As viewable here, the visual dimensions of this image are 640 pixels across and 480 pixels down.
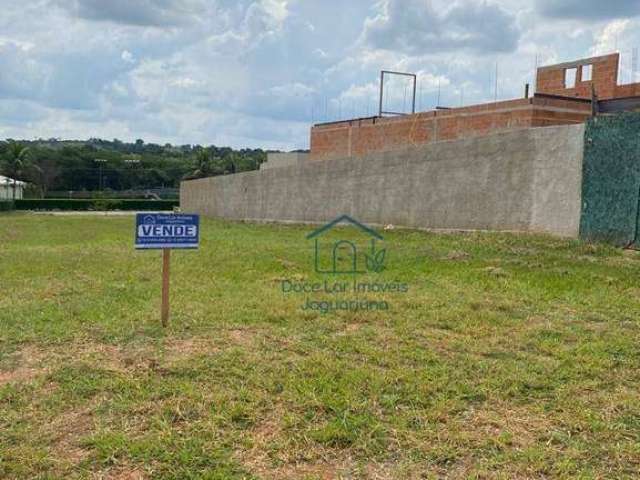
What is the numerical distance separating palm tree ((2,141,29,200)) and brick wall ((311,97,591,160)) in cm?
3985

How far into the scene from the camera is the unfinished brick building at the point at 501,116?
16906mm

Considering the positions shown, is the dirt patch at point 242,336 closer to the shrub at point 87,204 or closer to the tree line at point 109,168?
the shrub at point 87,204

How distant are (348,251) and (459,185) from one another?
361cm

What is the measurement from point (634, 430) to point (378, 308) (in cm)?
311

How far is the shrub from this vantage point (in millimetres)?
47094

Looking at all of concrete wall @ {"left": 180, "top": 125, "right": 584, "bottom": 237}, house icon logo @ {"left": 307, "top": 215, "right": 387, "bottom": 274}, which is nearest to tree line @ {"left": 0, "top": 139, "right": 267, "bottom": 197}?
concrete wall @ {"left": 180, "top": 125, "right": 584, "bottom": 237}

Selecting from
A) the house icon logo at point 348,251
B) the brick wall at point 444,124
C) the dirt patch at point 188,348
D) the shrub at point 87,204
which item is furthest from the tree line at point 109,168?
the dirt patch at point 188,348

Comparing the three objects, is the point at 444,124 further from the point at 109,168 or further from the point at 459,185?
the point at 109,168

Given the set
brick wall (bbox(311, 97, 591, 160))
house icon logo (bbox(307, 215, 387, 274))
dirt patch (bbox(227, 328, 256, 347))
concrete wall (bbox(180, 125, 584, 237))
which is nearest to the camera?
dirt patch (bbox(227, 328, 256, 347))

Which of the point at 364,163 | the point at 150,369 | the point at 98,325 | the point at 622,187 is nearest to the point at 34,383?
the point at 150,369

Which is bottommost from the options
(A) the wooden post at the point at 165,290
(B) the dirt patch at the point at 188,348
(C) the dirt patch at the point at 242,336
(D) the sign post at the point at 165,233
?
(B) the dirt patch at the point at 188,348

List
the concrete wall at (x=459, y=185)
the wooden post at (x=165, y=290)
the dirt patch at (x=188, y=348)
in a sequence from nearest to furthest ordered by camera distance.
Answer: the dirt patch at (x=188, y=348) < the wooden post at (x=165, y=290) < the concrete wall at (x=459, y=185)

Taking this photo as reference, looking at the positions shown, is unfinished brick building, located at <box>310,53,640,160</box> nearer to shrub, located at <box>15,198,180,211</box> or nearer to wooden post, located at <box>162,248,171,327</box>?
wooden post, located at <box>162,248,171,327</box>

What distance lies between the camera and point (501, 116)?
57.4 ft
